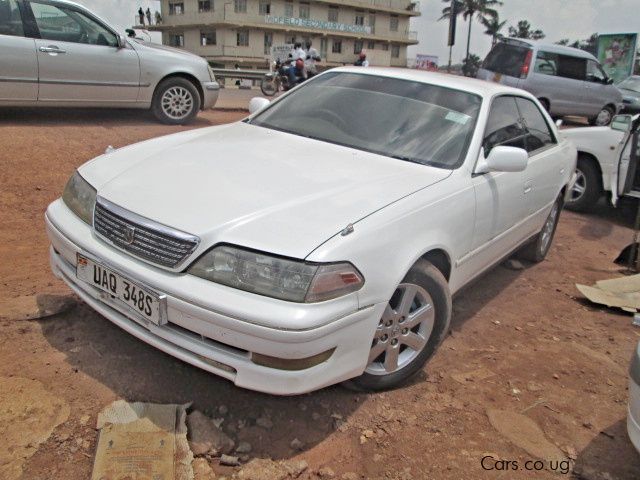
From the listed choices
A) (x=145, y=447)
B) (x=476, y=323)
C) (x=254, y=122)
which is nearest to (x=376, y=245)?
(x=145, y=447)

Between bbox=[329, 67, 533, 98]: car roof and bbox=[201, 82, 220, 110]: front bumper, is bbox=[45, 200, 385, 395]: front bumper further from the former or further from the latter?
bbox=[201, 82, 220, 110]: front bumper

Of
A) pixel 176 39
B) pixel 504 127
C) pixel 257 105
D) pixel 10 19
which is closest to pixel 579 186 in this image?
pixel 504 127

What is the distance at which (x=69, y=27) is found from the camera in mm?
7008

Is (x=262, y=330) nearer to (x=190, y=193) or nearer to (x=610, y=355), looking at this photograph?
(x=190, y=193)

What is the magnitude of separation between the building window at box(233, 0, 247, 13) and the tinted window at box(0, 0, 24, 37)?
42934 millimetres

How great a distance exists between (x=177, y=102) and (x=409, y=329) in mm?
6433

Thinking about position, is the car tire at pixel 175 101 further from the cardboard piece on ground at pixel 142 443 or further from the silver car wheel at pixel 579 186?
the cardboard piece on ground at pixel 142 443

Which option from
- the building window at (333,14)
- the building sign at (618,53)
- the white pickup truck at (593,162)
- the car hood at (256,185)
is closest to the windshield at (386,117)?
the car hood at (256,185)

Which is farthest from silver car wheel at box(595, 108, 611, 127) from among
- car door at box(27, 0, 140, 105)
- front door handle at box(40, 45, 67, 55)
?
front door handle at box(40, 45, 67, 55)

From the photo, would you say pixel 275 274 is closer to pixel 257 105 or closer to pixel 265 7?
A: pixel 257 105

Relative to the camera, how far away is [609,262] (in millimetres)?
5504

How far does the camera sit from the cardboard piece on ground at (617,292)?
4.24m

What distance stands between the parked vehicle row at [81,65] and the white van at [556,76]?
28.6 ft

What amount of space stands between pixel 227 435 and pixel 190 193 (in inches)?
43.2
